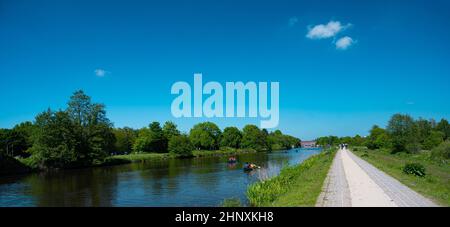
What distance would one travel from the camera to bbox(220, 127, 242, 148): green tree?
122500mm

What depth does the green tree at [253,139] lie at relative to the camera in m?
131

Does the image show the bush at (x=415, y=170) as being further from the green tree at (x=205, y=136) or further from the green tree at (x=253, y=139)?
the green tree at (x=253, y=139)

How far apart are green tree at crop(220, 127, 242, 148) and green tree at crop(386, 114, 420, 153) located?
56.8 meters

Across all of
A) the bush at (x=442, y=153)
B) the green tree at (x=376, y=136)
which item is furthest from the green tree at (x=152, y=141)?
the bush at (x=442, y=153)

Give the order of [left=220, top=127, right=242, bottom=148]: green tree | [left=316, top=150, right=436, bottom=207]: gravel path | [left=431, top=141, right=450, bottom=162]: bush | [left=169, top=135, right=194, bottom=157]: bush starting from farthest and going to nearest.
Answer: [left=220, top=127, right=242, bottom=148]: green tree, [left=169, top=135, right=194, bottom=157]: bush, [left=431, top=141, right=450, bottom=162]: bush, [left=316, top=150, right=436, bottom=207]: gravel path

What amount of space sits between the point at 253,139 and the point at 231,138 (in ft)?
36.2

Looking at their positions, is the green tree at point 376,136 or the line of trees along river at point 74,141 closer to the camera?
the line of trees along river at point 74,141

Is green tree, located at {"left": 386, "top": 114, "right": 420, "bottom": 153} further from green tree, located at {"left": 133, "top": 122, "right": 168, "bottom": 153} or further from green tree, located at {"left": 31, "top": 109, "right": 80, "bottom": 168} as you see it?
green tree, located at {"left": 31, "top": 109, "right": 80, "bottom": 168}

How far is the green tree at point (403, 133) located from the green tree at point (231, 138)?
186 ft

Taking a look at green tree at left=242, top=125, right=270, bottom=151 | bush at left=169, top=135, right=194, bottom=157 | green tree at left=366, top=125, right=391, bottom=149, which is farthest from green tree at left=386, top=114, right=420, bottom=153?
green tree at left=242, top=125, right=270, bottom=151

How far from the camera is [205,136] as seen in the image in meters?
110
